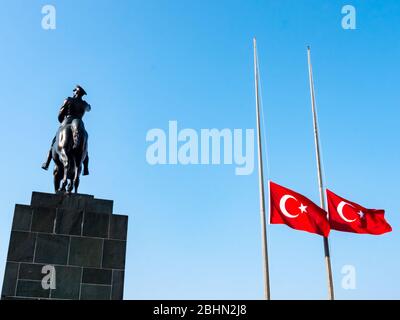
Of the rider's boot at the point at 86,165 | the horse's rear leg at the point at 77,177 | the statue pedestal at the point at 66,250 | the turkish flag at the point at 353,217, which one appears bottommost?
the statue pedestal at the point at 66,250

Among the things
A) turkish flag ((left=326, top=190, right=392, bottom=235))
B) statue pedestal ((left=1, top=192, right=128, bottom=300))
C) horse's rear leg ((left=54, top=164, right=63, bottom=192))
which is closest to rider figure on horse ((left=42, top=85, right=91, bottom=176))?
horse's rear leg ((left=54, top=164, right=63, bottom=192))

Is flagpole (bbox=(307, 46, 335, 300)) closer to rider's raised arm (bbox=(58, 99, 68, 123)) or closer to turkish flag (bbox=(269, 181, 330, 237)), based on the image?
turkish flag (bbox=(269, 181, 330, 237))

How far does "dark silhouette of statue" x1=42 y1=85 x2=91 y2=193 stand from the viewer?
1630cm

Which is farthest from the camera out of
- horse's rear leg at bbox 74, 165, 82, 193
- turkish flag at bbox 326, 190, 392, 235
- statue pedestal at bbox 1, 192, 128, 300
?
turkish flag at bbox 326, 190, 392, 235

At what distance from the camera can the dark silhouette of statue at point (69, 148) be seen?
1630 centimetres

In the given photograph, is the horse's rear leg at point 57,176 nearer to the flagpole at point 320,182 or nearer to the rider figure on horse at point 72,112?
the rider figure on horse at point 72,112

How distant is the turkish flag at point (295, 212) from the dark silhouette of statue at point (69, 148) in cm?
603

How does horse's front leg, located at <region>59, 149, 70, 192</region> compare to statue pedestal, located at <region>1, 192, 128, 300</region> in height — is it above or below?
above

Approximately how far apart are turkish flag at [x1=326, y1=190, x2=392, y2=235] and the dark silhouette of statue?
792cm

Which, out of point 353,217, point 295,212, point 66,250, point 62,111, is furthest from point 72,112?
point 353,217

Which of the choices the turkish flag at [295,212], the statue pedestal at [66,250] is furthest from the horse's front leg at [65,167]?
the turkish flag at [295,212]
